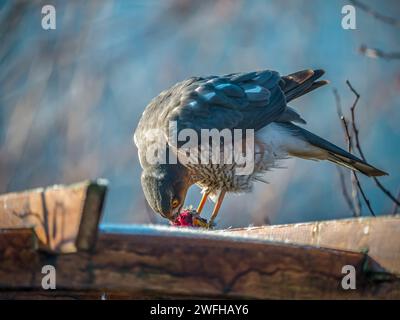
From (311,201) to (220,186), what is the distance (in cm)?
202

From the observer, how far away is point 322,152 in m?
4.88

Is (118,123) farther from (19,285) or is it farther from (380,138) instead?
(19,285)

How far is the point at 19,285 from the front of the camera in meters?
2.16

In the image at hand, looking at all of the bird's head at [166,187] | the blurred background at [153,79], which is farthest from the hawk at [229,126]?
the blurred background at [153,79]

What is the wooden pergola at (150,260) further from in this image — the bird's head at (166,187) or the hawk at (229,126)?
the hawk at (229,126)

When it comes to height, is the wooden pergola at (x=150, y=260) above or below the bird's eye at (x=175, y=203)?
below

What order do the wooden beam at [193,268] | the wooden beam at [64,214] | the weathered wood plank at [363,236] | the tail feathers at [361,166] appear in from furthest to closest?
the tail feathers at [361,166], the weathered wood plank at [363,236], the wooden beam at [193,268], the wooden beam at [64,214]

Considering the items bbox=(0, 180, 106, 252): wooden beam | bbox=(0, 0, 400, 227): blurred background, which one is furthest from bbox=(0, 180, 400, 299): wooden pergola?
bbox=(0, 0, 400, 227): blurred background

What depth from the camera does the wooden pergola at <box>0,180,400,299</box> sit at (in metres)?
2.02

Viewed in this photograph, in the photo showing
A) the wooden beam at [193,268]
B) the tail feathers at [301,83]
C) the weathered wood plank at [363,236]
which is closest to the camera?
the wooden beam at [193,268]

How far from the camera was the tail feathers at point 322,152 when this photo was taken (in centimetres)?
455

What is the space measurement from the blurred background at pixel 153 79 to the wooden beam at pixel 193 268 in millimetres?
2658

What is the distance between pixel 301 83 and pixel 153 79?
252 cm

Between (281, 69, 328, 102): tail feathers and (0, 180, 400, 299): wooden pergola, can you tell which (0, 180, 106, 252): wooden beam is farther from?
(281, 69, 328, 102): tail feathers
